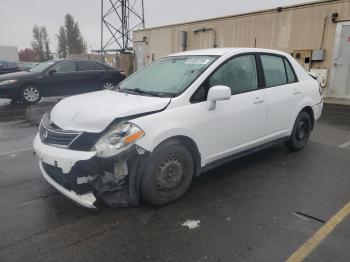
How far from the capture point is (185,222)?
122 inches

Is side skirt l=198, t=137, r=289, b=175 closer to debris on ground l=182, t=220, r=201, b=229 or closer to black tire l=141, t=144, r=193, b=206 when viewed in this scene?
black tire l=141, t=144, r=193, b=206

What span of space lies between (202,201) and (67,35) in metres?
72.5

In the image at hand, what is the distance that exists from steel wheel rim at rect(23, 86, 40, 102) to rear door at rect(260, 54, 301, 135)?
28.3 feet

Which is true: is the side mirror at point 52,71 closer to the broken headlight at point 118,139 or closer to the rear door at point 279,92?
the rear door at point 279,92

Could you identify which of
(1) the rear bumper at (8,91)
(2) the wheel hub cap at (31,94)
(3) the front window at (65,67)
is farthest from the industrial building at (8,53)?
(1) the rear bumper at (8,91)

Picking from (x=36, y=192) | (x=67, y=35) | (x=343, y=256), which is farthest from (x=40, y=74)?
(x=67, y=35)

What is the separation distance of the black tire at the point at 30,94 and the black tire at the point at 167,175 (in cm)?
877

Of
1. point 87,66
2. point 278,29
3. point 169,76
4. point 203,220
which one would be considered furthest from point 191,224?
point 278,29

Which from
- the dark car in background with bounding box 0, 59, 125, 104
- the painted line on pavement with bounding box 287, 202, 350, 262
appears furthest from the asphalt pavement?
the dark car in background with bounding box 0, 59, 125, 104

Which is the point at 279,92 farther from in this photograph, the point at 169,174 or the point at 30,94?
the point at 30,94

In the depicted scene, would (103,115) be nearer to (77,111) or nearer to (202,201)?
(77,111)

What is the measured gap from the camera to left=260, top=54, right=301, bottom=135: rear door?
175 inches

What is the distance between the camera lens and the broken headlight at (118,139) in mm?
2938

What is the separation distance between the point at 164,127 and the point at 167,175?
1.80 feet
